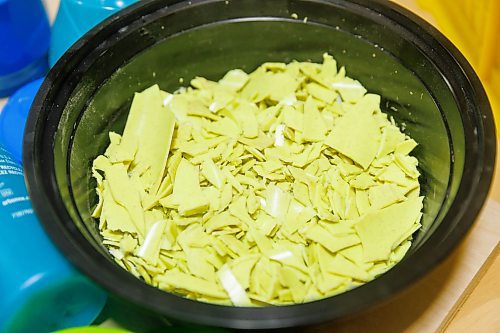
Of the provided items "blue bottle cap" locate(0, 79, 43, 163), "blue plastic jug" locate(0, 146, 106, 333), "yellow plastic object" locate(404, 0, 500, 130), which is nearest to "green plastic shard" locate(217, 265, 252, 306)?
"blue plastic jug" locate(0, 146, 106, 333)

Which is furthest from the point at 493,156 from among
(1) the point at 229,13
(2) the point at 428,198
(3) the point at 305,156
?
(1) the point at 229,13

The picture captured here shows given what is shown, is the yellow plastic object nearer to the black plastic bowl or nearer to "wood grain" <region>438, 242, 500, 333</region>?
the black plastic bowl

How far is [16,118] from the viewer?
33.4 inches

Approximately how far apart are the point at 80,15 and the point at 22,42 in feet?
0.30

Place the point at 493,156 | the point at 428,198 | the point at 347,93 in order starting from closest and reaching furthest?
1. the point at 493,156
2. the point at 428,198
3. the point at 347,93

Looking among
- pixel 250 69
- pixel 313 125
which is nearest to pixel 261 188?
pixel 313 125

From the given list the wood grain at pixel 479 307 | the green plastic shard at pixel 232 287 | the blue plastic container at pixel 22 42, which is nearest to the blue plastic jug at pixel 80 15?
the blue plastic container at pixel 22 42

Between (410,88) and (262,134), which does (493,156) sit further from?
(262,134)

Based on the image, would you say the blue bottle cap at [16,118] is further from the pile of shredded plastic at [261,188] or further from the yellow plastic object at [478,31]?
the yellow plastic object at [478,31]

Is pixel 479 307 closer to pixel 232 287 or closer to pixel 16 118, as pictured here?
pixel 232 287

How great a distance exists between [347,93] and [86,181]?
35 centimetres

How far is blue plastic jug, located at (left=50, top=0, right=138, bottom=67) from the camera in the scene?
0.82 meters

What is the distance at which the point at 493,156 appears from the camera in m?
0.60

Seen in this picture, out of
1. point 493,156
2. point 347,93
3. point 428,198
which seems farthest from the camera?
point 347,93
